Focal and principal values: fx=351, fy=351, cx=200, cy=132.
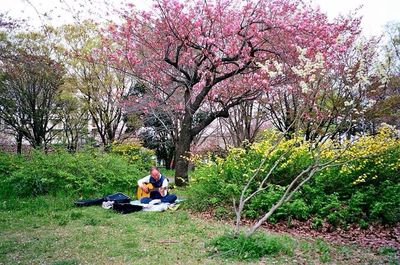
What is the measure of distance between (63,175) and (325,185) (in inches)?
221

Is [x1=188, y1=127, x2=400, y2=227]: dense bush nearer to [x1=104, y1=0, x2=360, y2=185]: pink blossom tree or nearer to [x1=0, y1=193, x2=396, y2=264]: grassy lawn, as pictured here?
[x1=0, y1=193, x2=396, y2=264]: grassy lawn

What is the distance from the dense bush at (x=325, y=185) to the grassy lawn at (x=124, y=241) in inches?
34.1

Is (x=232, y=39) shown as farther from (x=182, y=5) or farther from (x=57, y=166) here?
(x=57, y=166)

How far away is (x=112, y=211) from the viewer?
266 inches

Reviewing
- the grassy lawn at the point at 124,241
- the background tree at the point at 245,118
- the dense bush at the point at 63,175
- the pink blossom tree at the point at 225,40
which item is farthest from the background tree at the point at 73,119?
the grassy lawn at the point at 124,241

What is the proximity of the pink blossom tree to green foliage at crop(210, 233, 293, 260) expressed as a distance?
4.17 meters

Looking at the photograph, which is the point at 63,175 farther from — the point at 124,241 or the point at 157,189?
the point at 124,241

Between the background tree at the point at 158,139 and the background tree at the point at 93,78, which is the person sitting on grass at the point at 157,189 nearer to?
the background tree at the point at 93,78

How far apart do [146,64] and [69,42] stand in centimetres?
839

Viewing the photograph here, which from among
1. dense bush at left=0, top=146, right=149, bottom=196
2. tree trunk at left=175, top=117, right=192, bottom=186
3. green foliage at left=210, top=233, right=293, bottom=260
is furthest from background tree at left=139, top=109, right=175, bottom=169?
green foliage at left=210, top=233, right=293, bottom=260

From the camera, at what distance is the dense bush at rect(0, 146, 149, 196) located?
7.77 meters

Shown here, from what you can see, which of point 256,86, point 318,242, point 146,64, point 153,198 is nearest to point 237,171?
point 153,198

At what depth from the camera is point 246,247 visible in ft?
13.5

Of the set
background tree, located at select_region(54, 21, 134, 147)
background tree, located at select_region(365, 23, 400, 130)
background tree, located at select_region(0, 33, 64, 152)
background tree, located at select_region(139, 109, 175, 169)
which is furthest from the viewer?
background tree, located at select_region(139, 109, 175, 169)
